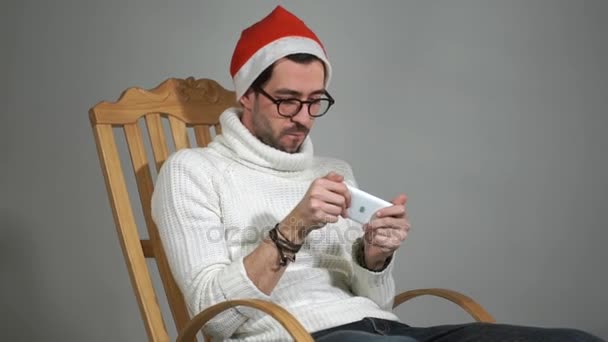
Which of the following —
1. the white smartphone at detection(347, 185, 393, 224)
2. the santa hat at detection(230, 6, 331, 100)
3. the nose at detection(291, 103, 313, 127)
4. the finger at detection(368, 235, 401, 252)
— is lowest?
the finger at detection(368, 235, 401, 252)

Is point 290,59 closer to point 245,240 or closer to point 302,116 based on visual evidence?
point 302,116

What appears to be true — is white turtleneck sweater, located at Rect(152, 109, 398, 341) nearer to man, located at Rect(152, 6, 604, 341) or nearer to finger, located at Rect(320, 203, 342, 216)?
man, located at Rect(152, 6, 604, 341)

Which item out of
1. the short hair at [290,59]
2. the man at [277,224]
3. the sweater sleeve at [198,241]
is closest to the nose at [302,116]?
the man at [277,224]

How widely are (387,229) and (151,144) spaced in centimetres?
76

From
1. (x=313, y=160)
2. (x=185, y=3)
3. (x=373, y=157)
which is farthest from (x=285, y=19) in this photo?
(x=373, y=157)

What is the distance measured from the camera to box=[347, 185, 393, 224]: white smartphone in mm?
1800

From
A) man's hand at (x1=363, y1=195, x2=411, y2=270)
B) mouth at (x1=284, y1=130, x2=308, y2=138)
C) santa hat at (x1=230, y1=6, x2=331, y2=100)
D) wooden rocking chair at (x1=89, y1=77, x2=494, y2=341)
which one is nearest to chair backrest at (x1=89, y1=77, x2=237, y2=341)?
wooden rocking chair at (x1=89, y1=77, x2=494, y2=341)

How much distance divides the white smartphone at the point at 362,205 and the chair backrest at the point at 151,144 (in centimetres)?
57

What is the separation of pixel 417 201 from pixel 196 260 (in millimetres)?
1519

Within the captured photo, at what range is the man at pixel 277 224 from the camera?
1753 mm

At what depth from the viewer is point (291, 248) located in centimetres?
175

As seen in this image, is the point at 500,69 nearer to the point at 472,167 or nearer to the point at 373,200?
the point at 472,167

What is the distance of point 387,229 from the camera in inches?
72.7

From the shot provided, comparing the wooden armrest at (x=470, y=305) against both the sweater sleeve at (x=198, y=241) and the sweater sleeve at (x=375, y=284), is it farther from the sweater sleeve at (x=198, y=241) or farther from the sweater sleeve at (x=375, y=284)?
the sweater sleeve at (x=198, y=241)
